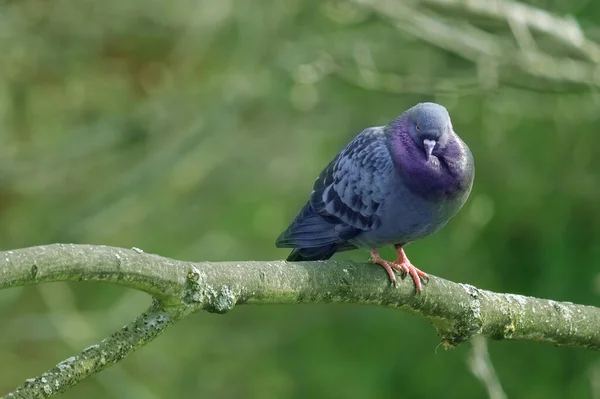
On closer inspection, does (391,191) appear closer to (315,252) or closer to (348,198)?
(348,198)

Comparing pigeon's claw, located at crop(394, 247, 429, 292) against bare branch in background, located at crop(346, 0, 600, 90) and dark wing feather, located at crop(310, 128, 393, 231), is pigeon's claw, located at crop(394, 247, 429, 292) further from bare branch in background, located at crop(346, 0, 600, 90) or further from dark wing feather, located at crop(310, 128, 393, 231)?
bare branch in background, located at crop(346, 0, 600, 90)

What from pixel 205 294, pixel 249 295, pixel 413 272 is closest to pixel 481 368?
pixel 413 272

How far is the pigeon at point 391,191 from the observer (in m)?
4.07

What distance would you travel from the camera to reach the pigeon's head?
4043 mm

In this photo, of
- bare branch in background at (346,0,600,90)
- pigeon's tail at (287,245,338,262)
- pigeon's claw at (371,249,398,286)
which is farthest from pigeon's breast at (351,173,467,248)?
bare branch in background at (346,0,600,90)

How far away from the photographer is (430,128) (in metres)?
4.05

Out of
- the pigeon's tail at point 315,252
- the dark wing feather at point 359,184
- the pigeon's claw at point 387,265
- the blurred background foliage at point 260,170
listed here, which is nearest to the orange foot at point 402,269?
the pigeon's claw at point 387,265

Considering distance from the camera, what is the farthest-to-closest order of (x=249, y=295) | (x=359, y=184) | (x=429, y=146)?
1. (x=359, y=184)
2. (x=429, y=146)
3. (x=249, y=295)

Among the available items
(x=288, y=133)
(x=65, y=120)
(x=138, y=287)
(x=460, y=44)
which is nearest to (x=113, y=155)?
(x=65, y=120)

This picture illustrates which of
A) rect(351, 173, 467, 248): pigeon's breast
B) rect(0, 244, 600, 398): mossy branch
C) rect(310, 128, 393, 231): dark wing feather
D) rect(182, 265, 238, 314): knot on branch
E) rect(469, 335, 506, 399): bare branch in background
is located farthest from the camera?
rect(310, 128, 393, 231): dark wing feather

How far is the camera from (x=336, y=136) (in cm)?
842

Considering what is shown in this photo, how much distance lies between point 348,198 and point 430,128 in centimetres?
63

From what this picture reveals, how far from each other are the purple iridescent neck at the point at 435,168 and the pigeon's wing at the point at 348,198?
0.13 m

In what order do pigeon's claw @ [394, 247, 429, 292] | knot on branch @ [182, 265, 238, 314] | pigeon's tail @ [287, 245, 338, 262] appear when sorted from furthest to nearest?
pigeon's tail @ [287, 245, 338, 262]
pigeon's claw @ [394, 247, 429, 292]
knot on branch @ [182, 265, 238, 314]
